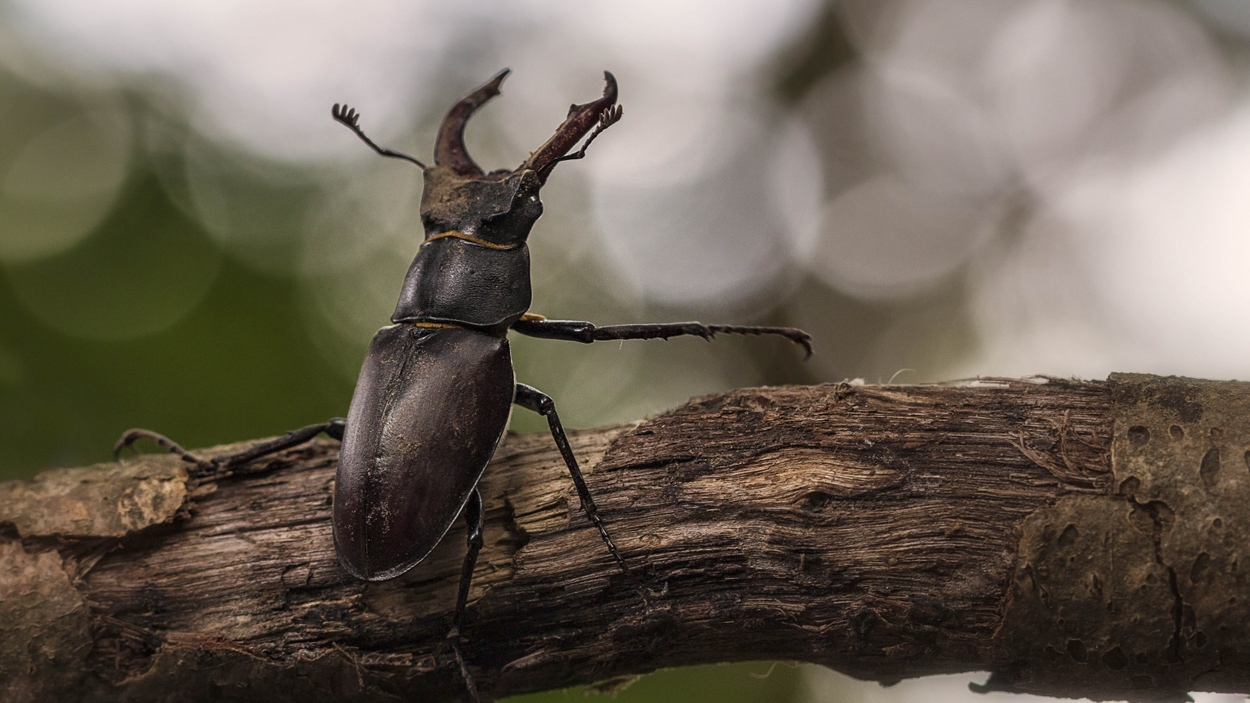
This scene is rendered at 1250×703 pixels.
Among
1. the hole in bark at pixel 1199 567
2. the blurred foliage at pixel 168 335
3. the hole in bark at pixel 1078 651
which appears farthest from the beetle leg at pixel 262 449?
the hole in bark at pixel 1199 567

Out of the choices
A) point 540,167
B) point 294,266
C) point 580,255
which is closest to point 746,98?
point 580,255

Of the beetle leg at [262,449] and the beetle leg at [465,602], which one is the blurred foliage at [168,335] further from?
the beetle leg at [465,602]

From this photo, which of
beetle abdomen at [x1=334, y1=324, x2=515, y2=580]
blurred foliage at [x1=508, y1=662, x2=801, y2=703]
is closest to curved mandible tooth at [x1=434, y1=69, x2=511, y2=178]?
beetle abdomen at [x1=334, y1=324, x2=515, y2=580]

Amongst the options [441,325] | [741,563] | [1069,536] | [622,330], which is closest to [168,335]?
[441,325]

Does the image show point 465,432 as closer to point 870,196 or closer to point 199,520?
point 199,520

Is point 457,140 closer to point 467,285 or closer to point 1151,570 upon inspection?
point 467,285

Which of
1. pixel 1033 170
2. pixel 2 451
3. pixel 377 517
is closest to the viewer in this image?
pixel 377 517

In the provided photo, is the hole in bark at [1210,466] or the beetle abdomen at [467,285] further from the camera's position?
the beetle abdomen at [467,285]
